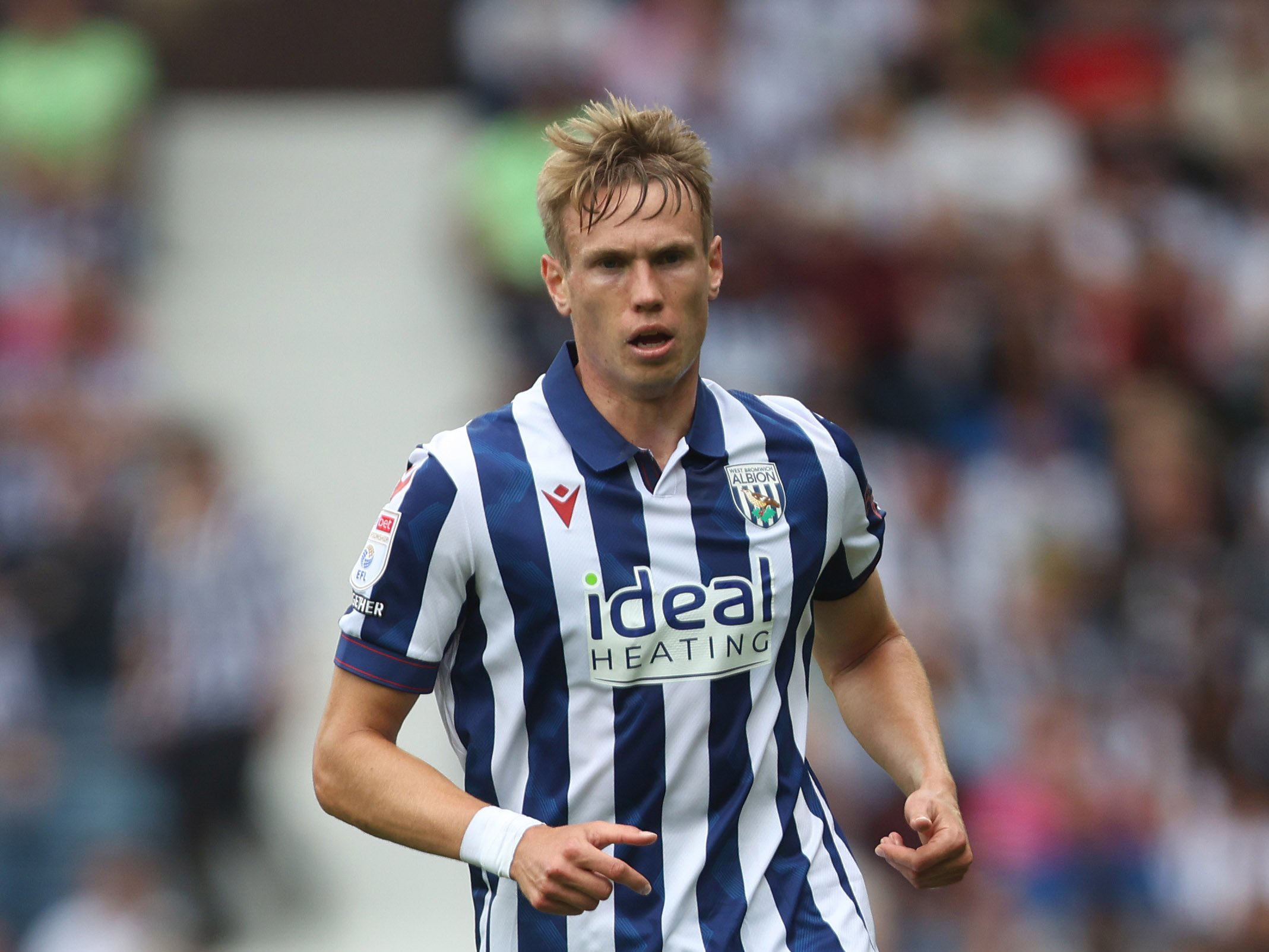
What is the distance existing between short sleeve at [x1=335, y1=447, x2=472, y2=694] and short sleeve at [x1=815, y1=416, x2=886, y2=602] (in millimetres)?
735

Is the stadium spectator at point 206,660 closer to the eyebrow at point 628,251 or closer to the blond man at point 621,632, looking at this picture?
the blond man at point 621,632

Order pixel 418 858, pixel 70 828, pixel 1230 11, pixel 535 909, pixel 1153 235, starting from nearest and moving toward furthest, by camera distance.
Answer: pixel 535 909, pixel 70 828, pixel 418 858, pixel 1153 235, pixel 1230 11

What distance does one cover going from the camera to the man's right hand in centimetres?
279

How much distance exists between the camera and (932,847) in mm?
3143

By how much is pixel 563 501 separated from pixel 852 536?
0.62 m

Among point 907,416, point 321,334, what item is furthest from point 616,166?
point 321,334

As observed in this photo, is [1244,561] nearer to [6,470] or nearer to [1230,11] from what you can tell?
[1230,11]

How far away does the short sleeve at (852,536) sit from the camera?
3.57m

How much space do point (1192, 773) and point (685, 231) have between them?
5.43 meters

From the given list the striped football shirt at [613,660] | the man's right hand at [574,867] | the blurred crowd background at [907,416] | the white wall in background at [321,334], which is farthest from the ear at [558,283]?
the white wall in background at [321,334]

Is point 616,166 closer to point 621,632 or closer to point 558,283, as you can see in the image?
point 558,283

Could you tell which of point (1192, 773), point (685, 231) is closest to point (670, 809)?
point (685, 231)

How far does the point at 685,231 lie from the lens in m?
3.33

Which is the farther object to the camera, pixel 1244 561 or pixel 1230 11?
pixel 1230 11
